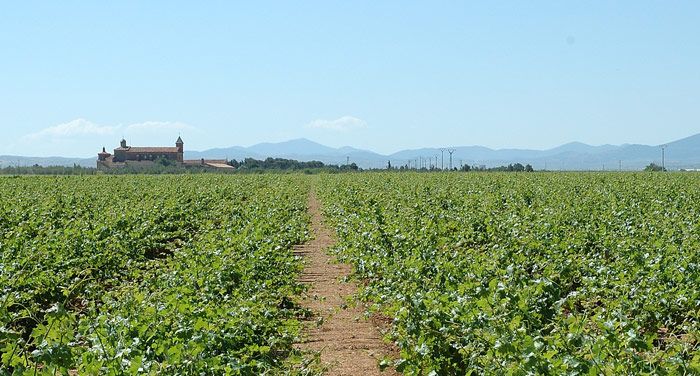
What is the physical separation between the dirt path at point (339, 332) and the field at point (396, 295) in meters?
0.31

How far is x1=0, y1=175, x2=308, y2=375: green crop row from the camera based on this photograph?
5.96m

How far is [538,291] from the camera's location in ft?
26.9

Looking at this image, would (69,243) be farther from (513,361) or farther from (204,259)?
(513,361)

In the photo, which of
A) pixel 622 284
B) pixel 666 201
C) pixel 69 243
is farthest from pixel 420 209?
pixel 622 284

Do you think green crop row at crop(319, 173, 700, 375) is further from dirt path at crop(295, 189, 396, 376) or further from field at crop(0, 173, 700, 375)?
dirt path at crop(295, 189, 396, 376)

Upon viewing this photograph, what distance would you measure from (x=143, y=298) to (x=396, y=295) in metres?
2.58

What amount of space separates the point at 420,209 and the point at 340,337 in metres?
11.8

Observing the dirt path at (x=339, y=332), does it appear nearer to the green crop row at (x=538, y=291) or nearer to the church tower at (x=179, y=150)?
the green crop row at (x=538, y=291)

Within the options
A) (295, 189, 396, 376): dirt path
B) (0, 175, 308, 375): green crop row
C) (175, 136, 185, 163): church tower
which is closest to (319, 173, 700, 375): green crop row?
(295, 189, 396, 376): dirt path

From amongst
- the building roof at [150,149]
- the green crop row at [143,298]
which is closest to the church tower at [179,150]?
the building roof at [150,149]

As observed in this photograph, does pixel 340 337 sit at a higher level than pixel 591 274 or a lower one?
lower

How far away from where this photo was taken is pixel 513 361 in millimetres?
6281

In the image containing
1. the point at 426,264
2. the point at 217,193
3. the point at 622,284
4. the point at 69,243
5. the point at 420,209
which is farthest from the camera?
the point at 217,193

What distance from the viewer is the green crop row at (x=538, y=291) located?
6.20 metres
